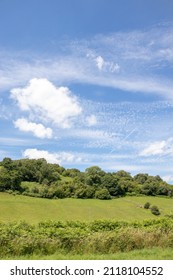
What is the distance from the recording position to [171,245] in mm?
13172

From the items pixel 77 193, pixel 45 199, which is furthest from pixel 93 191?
pixel 45 199

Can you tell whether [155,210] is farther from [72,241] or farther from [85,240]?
[72,241]

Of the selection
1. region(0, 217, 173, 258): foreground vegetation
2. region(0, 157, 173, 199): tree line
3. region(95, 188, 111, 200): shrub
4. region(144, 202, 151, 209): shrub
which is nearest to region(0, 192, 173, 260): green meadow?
region(0, 217, 173, 258): foreground vegetation

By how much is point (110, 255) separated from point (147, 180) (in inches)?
4979

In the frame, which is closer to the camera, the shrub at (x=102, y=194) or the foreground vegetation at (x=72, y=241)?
the foreground vegetation at (x=72, y=241)

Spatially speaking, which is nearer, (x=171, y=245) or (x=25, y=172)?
(x=171, y=245)

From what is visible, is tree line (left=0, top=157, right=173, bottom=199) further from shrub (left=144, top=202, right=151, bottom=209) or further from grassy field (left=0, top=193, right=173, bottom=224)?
shrub (left=144, top=202, right=151, bottom=209)

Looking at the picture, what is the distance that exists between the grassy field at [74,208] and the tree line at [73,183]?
5.72 m

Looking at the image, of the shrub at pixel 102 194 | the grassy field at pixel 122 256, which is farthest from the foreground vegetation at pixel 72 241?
the shrub at pixel 102 194

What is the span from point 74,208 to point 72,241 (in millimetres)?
92591

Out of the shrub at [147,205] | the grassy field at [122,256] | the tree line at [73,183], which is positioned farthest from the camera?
the tree line at [73,183]

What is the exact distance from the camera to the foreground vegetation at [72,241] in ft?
37.6

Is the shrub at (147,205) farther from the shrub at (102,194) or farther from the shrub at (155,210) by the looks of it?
the shrub at (102,194)
